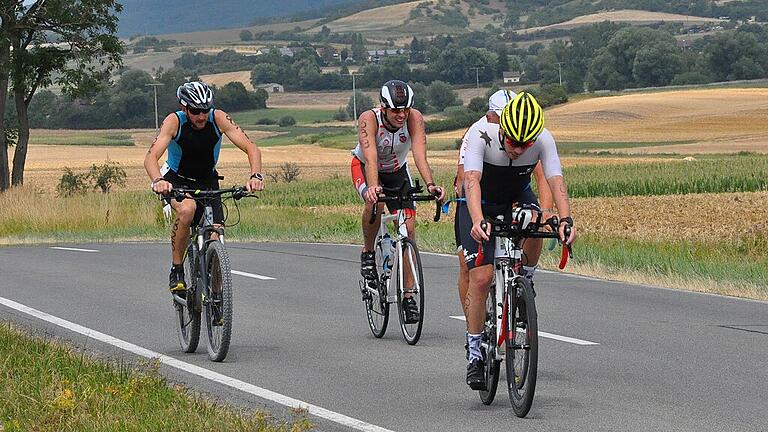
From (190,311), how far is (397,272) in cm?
162

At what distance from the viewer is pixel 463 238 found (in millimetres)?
8516

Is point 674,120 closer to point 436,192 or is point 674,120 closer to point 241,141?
point 436,192

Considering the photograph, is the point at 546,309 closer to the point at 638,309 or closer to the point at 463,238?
the point at 638,309

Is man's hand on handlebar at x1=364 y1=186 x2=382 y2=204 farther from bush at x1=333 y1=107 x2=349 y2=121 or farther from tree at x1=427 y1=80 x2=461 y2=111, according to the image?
tree at x1=427 y1=80 x2=461 y2=111

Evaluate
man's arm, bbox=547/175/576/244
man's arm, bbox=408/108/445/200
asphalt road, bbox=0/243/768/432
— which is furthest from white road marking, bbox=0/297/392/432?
man's arm, bbox=408/108/445/200

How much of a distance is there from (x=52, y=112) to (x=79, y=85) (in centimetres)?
9524

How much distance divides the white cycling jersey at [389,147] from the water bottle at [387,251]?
540mm

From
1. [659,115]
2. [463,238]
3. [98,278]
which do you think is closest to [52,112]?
[659,115]

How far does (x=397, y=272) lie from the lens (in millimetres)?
10914

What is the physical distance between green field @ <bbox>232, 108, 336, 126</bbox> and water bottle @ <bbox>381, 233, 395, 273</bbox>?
424ft

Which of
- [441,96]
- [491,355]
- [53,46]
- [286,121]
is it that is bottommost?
[286,121]

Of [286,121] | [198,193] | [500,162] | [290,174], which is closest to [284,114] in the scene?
[286,121]

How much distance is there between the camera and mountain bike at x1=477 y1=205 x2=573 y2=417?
7.62 m

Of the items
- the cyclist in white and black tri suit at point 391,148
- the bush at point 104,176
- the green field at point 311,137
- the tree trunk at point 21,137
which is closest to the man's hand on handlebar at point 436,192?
the cyclist in white and black tri suit at point 391,148
